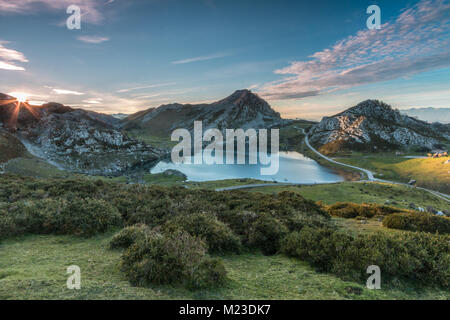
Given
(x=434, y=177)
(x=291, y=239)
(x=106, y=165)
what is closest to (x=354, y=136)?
(x=434, y=177)

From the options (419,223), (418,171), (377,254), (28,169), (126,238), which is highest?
(377,254)

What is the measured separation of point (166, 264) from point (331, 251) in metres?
8.03

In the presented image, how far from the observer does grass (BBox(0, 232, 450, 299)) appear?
6.98 m

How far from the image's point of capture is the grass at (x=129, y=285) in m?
6.98

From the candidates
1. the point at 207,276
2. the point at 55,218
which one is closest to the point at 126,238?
the point at 55,218

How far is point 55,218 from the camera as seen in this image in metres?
14.7

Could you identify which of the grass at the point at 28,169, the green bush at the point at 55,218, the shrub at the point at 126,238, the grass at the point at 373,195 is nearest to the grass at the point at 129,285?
the shrub at the point at 126,238

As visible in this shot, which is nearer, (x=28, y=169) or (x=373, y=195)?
(x=373, y=195)

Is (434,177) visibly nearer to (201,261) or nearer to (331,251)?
(331,251)

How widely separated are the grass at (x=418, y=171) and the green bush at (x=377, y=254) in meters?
94.5

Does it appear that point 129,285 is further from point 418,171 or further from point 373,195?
point 418,171

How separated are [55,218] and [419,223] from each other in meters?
29.3

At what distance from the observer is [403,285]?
9.23 m

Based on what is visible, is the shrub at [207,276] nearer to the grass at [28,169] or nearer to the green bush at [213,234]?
the green bush at [213,234]
